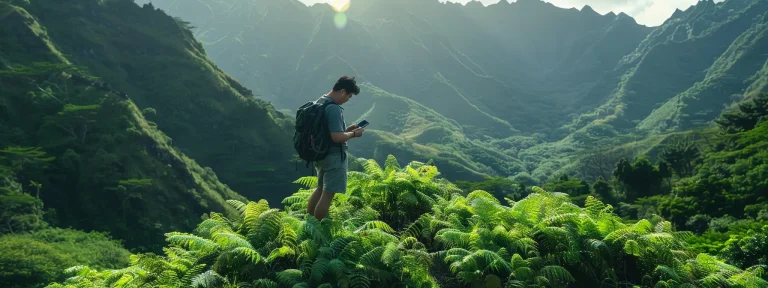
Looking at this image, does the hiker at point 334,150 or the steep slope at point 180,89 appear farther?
the steep slope at point 180,89

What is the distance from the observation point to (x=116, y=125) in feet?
198

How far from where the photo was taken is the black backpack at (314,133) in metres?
6.87

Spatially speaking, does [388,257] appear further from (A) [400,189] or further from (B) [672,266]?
(B) [672,266]

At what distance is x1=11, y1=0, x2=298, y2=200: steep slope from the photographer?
80.9 meters

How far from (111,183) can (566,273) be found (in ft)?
190

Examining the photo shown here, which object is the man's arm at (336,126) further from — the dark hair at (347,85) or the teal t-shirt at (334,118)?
the dark hair at (347,85)

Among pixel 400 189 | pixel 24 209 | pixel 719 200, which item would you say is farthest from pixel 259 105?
pixel 400 189

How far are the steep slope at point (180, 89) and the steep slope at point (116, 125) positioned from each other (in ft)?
0.65

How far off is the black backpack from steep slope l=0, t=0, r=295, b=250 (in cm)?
4715

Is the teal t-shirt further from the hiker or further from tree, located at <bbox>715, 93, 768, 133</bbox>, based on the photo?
tree, located at <bbox>715, 93, 768, 133</bbox>

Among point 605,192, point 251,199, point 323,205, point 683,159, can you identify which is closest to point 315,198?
point 323,205

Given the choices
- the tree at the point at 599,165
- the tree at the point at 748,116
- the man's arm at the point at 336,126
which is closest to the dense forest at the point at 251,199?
the tree at the point at 748,116

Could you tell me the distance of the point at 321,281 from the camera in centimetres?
→ 592

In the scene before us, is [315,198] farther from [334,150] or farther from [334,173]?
[334,150]
